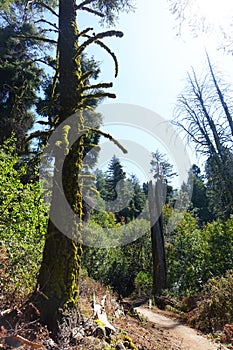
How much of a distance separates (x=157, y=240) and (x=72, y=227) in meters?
8.94

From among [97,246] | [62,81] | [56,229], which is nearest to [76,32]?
A: [62,81]

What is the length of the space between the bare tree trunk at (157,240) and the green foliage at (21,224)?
624cm

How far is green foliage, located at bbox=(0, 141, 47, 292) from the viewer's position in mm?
4901

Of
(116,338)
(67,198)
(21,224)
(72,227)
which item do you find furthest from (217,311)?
(67,198)

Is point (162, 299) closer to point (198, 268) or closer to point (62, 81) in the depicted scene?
point (198, 268)

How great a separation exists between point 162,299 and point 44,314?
763 centimetres

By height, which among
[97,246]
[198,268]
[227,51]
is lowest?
[198,268]

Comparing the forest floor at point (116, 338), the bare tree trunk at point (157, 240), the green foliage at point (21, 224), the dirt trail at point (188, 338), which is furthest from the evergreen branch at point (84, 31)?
the bare tree trunk at point (157, 240)

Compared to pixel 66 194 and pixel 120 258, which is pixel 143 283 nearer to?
pixel 120 258

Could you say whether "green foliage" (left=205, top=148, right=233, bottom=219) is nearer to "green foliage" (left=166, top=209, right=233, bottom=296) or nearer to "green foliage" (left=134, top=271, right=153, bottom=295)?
"green foliage" (left=166, top=209, right=233, bottom=296)

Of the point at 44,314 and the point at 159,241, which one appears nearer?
the point at 44,314

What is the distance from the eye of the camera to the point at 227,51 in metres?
6.24

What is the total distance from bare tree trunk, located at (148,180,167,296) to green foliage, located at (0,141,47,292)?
20.5ft

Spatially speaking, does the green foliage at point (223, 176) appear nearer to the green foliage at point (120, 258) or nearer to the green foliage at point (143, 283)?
the green foliage at point (143, 283)
